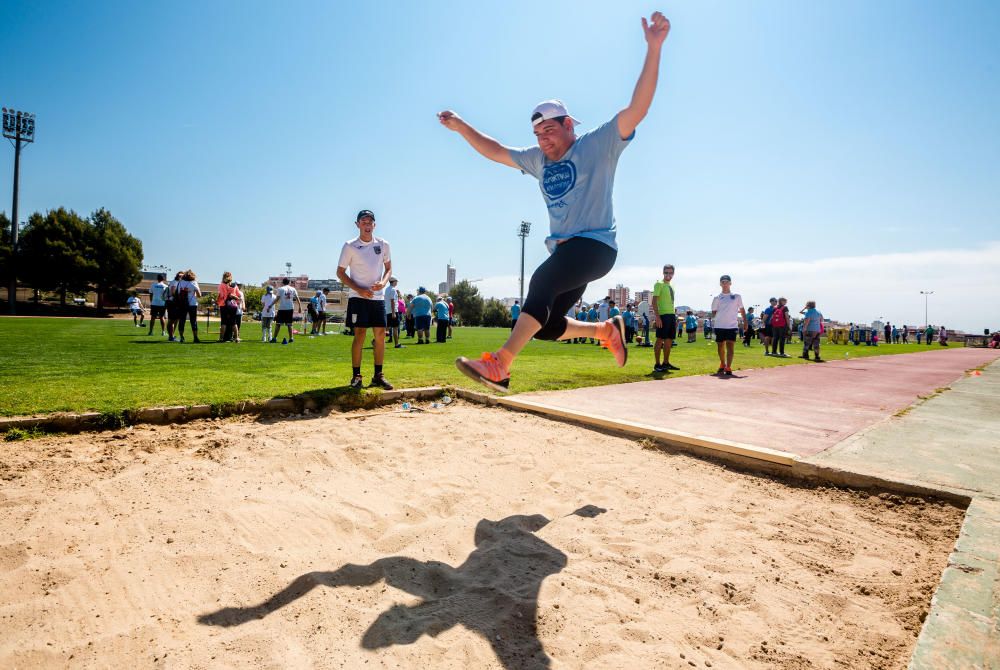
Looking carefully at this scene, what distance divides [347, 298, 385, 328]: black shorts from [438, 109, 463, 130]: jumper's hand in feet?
9.59

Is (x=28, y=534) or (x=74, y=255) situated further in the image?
(x=74, y=255)

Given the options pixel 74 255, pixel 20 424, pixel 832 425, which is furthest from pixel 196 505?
pixel 74 255

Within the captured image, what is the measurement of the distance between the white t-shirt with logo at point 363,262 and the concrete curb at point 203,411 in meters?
1.53

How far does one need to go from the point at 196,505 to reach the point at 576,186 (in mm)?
2907

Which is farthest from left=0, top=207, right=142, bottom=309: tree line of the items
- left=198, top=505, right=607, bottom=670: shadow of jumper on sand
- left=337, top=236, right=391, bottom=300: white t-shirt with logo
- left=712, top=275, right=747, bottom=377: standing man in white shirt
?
left=198, top=505, right=607, bottom=670: shadow of jumper on sand

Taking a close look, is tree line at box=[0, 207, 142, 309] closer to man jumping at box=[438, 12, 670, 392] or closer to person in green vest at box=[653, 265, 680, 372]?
person in green vest at box=[653, 265, 680, 372]

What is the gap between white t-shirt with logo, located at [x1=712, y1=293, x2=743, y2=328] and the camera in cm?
992

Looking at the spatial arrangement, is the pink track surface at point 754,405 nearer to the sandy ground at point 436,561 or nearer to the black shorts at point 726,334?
the sandy ground at point 436,561

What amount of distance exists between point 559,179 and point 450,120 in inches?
46.9

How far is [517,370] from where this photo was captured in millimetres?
8422

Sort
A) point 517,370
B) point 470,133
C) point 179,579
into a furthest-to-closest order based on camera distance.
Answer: point 517,370
point 470,133
point 179,579

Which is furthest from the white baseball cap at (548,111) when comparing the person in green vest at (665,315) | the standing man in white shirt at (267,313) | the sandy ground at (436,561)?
the standing man in white shirt at (267,313)

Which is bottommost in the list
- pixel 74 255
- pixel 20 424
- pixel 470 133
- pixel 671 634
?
pixel 671 634

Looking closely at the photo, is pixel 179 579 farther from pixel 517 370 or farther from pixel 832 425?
pixel 517 370
